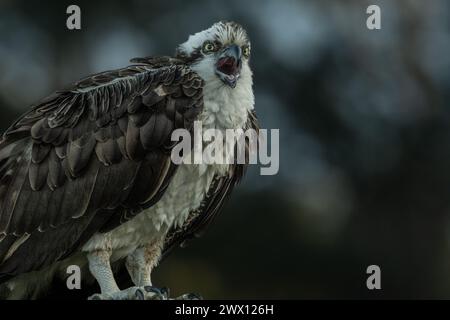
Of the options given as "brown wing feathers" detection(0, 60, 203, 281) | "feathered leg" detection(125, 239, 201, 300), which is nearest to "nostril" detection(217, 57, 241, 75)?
"brown wing feathers" detection(0, 60, 203, 281)

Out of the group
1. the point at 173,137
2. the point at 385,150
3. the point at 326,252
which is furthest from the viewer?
the point at 385,150

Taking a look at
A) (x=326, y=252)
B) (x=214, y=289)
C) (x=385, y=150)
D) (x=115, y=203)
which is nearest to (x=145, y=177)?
(x=115, y=203)

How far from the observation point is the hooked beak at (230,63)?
10.3 meters

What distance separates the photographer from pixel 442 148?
78.0ft

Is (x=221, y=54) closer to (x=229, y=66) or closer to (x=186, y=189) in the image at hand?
(x=229, y=66)

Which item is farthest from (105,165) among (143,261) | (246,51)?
(246,51)

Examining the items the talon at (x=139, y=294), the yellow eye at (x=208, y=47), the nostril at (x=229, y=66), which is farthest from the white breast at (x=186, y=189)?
the talon at (x=139, y=294)

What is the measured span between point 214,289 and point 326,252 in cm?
263

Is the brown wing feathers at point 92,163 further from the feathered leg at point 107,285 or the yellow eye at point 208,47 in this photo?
the yellow eye at point 208,47

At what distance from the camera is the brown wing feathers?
9992 mm

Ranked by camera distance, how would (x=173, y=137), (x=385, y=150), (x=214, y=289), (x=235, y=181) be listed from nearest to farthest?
(x=173, y=137) → (x=235, y=181) → (x=214, y=289) → (x=385, y=150)

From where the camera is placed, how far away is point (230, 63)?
10391 millimetres

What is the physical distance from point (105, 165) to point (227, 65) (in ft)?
4.81
